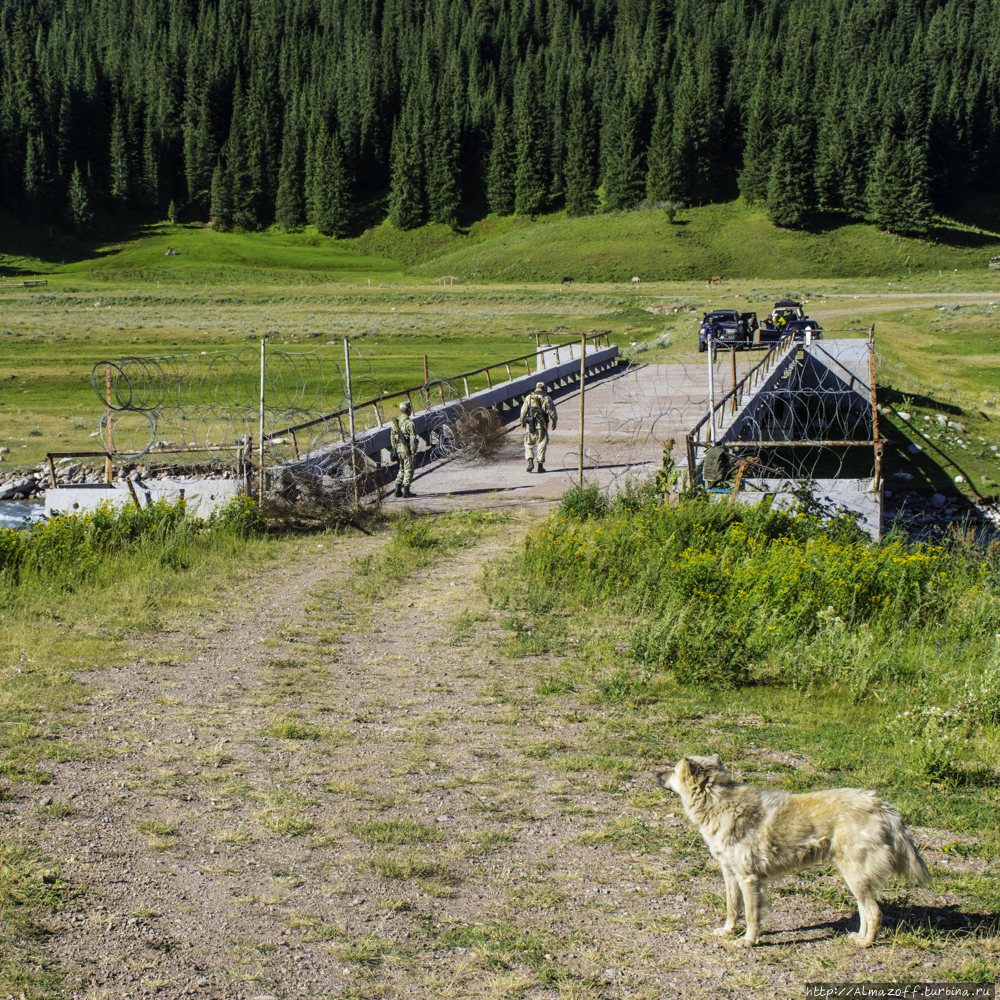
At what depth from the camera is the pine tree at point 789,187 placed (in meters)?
104

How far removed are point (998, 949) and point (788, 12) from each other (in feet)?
652

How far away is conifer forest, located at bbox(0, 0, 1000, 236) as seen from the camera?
379 ft

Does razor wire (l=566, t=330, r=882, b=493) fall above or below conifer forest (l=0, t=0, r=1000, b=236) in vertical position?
below

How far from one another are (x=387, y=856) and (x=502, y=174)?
13714 cm

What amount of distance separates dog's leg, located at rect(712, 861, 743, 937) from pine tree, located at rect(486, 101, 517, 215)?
136525 mm

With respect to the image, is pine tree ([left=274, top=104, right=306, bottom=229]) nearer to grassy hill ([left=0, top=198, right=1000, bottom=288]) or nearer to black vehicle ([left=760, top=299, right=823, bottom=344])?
grassy hill ([left=0, top=198, right=1000, bottom=288])

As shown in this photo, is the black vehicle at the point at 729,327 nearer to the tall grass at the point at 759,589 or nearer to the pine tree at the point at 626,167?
the tall grass at the point at 759,589

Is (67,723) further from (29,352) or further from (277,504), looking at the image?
(29,352)

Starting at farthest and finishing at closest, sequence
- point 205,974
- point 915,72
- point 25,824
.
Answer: point 915,72 → point 25,824 → point 205,974

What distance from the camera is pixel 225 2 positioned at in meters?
189

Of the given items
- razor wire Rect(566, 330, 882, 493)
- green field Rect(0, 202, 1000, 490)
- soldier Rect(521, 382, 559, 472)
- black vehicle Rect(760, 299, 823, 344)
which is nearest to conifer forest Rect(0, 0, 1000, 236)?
green field Rect(0, 202, 1000, 490)

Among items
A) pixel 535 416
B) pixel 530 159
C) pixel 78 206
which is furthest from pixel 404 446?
pixel 78 206

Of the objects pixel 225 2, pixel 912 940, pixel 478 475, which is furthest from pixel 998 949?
pixel 225 2

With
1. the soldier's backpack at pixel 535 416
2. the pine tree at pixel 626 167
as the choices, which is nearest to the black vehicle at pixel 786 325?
the soldier's backpack at pixel 535 416
